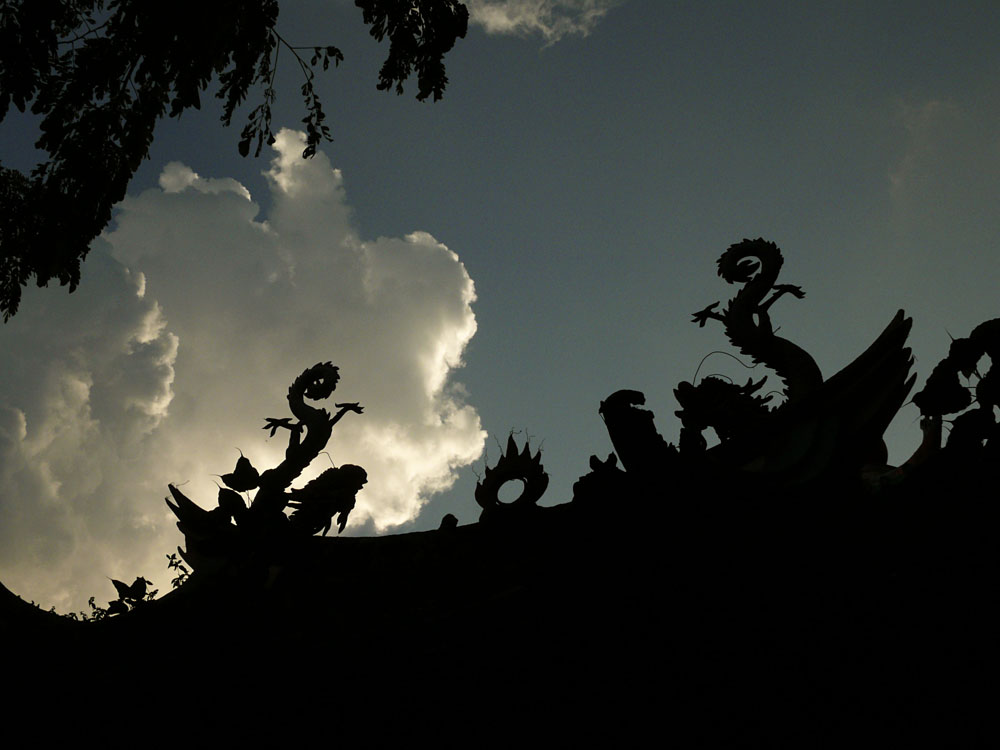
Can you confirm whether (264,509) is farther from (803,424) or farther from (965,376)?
(965,376)

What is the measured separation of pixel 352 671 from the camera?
11.6ft

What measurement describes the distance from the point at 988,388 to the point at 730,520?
1.42 metres

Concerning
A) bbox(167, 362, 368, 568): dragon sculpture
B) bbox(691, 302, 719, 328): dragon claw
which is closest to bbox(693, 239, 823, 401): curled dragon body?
bbox(691, 302, 719, 328): dragon claw

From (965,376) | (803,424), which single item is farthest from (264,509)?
(965,376)

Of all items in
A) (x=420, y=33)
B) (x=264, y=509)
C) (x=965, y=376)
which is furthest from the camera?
(x=420, y=33)

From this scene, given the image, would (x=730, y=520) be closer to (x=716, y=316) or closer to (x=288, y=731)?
(x=716, y=316)

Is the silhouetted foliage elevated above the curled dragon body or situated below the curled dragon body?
above

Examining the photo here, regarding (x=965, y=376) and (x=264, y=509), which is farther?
(x=264, y=509)

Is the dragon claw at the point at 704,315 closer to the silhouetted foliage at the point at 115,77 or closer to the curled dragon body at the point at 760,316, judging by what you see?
the curled dragon body at the point at 760,316

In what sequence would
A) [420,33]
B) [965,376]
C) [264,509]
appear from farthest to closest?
[420,33] < [264,509] < [965,376]

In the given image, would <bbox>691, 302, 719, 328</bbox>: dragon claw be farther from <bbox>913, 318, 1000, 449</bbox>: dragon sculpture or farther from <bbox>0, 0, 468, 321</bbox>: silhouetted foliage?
<bbox>0, 0, 468, 321</bbox>: silhouetted foliage

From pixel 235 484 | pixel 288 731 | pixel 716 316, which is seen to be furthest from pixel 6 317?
pixel 716 316

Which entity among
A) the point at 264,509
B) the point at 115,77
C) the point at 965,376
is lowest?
the point at 965,376

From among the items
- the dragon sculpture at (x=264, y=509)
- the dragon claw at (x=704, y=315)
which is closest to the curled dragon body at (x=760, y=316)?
the dragon claw at (x=704, y=315)
